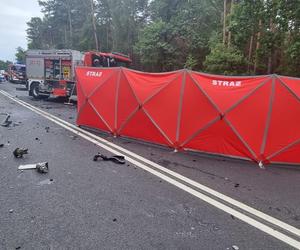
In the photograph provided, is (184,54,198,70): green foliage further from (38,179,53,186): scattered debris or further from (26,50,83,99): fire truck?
(38,179,53,186): scattered debris

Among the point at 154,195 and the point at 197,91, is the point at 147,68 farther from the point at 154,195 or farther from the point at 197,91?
the point at 154,195

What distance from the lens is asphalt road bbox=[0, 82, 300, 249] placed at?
132 inches

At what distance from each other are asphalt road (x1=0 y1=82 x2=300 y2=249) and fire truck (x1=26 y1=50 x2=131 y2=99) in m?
11.0

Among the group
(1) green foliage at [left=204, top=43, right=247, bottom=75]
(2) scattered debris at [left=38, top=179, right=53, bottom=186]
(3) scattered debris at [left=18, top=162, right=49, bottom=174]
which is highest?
(1) green foliage at [left=204, top=43, right=247, bottom=75]

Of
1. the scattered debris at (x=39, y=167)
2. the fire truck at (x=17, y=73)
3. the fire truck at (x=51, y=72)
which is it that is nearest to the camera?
the scattered debris at (x=39, y=167)

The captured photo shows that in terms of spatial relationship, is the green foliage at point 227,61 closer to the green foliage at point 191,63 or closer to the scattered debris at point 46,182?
the green foliage at point 191,63

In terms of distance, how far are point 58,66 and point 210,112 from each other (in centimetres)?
1374

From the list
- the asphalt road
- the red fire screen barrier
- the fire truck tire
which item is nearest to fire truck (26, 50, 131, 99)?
the fire truck tire

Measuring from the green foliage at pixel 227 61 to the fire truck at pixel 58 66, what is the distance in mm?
5340

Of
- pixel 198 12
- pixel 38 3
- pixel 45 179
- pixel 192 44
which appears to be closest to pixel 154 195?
pixel 45 179

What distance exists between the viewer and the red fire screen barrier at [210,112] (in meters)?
6.65

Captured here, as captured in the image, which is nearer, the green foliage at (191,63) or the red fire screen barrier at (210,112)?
the red fire screen barrier at (210,112)

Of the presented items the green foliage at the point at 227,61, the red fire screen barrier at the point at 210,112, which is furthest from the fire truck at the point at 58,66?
the red fire screen barrier at the point at 210,112

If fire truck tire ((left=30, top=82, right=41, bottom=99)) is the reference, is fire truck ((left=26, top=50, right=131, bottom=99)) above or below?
above
